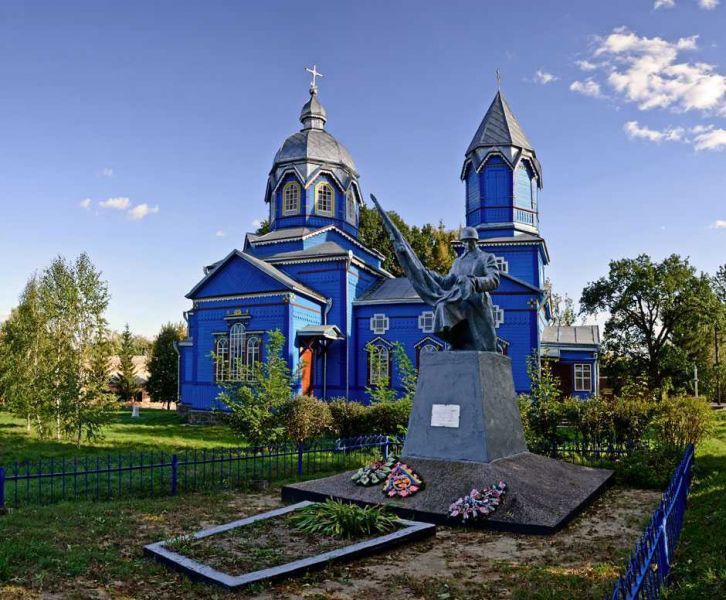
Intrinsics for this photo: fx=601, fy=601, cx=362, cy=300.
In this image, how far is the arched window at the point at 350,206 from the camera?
2794 cm

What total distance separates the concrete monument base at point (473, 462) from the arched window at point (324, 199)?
1894 centimetres

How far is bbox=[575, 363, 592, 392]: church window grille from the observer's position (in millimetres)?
24078

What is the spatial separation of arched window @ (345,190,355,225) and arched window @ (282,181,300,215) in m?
2.33

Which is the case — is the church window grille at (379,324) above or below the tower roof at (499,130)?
below

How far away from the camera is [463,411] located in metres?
8.45

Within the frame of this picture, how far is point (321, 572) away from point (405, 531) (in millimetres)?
1283

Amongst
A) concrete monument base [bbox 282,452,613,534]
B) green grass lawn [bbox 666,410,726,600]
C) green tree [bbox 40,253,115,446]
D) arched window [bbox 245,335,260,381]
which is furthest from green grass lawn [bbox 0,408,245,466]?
green grass lawn [bbox 666,410,726,600]

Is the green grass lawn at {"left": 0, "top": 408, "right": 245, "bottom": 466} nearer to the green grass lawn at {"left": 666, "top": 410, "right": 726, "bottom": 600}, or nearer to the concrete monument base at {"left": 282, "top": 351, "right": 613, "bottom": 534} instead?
the concrete monument base at {"left": 282, "top": 351, "right": 613, "bottom": 534}

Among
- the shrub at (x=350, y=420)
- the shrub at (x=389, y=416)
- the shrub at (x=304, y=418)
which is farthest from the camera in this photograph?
the shrub at (x=350, y=420)

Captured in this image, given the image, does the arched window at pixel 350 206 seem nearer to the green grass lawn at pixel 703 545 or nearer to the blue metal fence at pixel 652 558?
the green grass lawn at pixel 703 545

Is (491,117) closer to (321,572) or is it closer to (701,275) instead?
(701,275)

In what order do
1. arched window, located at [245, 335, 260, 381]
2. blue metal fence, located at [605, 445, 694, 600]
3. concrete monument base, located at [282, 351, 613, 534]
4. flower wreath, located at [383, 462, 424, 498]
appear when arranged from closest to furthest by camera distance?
blue metal fence, located at [605, 445, 694, 600]
concrete monument base, located at [282, 351, 613, 534]
flower wreath, located at [383, 462, 424, 498]
arched window, located at [245, 335, 260, 381]

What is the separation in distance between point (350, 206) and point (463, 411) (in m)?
20.9

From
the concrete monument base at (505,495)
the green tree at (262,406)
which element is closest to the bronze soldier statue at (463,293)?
the concrete monument base at (505,495)
